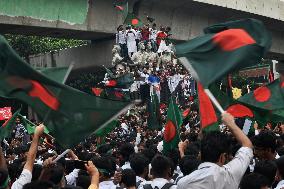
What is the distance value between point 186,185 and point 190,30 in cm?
2130

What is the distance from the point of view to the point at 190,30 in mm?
25047

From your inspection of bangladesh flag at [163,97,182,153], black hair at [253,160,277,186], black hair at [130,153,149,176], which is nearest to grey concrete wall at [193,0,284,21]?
bangladesh flag at [163,97,182,153]

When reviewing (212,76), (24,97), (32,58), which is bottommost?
(32,58)

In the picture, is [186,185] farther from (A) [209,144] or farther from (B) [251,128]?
(B) [251,128]

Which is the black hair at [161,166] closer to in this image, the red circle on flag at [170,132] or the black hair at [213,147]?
the black hair at [213,147]

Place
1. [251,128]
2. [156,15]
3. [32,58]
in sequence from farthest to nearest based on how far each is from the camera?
[32,58] < [156,15] < [251,128]

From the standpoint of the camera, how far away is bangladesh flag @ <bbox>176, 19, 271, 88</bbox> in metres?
5.03

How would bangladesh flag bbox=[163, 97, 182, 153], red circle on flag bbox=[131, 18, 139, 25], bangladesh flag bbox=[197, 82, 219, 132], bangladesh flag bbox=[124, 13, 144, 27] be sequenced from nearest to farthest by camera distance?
1. bangladesh flag bbox=[197, 82, 219, 132]
2. bangladesh flag bbox=[163, 97, 182, 153]
3. bangladesh flag bbox=[124, 13, 144, 27]
4. red circle on flag bbox=[131, 18, 139, 25]

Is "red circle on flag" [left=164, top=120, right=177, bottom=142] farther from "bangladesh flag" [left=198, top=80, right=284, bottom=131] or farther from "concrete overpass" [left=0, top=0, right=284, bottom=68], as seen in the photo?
"concrete overpass" [left=0, top=0, right=284, bottom=68]

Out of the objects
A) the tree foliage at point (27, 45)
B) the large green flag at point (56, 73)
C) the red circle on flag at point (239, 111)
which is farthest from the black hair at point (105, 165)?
the tree foliage at point (27, 45)

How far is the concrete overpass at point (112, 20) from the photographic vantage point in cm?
1989

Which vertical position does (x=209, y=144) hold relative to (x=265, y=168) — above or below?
above

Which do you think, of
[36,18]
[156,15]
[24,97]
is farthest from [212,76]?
[156,15]

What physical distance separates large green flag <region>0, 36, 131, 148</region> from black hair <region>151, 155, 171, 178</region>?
0.94 m
